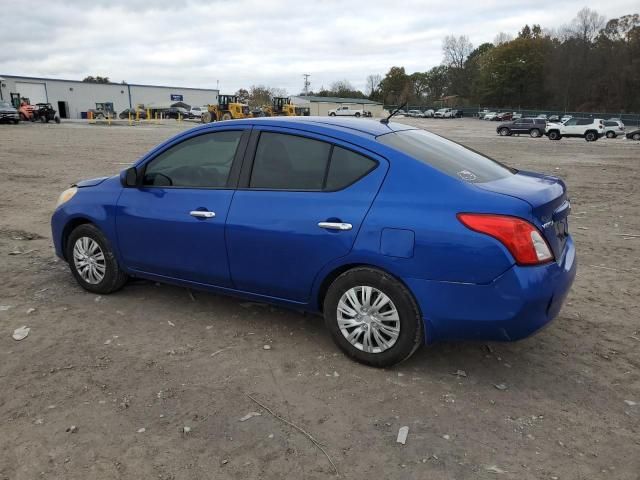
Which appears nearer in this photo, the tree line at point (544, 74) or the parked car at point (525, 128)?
the parked car at point (525, 128)

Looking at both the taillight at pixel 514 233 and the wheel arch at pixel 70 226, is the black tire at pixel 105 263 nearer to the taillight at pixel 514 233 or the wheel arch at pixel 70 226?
the wheel arch at pixel 70 226

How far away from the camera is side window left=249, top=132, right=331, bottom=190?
3.80m

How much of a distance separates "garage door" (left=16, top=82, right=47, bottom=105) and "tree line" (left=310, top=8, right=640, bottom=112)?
203ft

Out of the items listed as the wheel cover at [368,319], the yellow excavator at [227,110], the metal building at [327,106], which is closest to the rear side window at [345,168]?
the wheel cover at [368,319]

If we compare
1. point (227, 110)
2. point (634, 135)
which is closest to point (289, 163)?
point (634, 135)

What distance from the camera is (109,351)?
3918 mm

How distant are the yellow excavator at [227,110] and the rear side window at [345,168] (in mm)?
42613

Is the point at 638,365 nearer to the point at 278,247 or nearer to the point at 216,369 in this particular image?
the point at 278,247

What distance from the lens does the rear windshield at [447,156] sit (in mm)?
3623

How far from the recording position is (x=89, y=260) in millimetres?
4934

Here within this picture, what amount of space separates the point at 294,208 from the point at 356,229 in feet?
1.70

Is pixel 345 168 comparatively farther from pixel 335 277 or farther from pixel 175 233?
pixel 175 233

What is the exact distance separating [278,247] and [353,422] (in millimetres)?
1317

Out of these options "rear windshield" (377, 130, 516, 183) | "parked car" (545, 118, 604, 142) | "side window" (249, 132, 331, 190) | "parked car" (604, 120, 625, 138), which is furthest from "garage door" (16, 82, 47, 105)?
"rear windshield" (377, 130, 516, 183)
